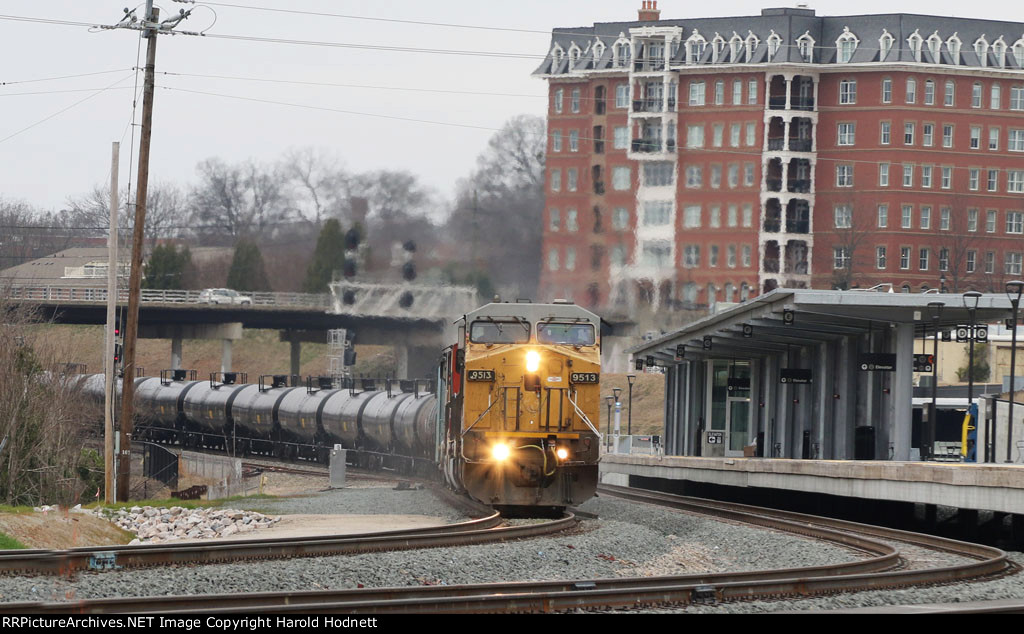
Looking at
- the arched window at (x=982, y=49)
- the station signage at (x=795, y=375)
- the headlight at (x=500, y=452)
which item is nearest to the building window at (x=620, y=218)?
the arched window at (x=982, y=49)

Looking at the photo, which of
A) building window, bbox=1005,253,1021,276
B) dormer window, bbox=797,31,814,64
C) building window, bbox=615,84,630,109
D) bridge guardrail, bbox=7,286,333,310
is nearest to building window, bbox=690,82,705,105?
building window, bbox=615,84,630,109

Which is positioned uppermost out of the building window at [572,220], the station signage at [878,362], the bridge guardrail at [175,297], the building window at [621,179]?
the building window at [621,179]

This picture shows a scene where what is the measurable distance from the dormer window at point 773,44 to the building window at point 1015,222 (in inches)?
957

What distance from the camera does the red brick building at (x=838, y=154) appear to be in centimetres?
11394

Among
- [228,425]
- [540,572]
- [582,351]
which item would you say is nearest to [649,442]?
[228,425]

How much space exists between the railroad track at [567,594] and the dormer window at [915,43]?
102075mm

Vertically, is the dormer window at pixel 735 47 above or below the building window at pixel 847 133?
above

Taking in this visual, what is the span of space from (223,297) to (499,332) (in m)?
88.7

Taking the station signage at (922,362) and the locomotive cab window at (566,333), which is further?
the station signage at (922,362)

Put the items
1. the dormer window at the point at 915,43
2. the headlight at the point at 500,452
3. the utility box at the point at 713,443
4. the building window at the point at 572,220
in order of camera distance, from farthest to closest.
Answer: the dormer window at the point at 915,43 → the building window at the point at 572,220 → the utility box at the point at 713,443 → the headlight at the point at 500,452

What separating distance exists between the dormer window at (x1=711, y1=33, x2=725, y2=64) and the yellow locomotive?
9464 centimetres

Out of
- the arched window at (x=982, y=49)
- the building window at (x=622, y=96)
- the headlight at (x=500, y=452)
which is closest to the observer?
the headlight at (x=500, y=452)

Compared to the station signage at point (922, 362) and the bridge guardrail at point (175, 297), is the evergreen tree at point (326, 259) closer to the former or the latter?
the bridge guardrail at point (175, 297)

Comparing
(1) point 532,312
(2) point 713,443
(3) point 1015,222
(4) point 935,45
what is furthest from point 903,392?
(3) point 1015,222
